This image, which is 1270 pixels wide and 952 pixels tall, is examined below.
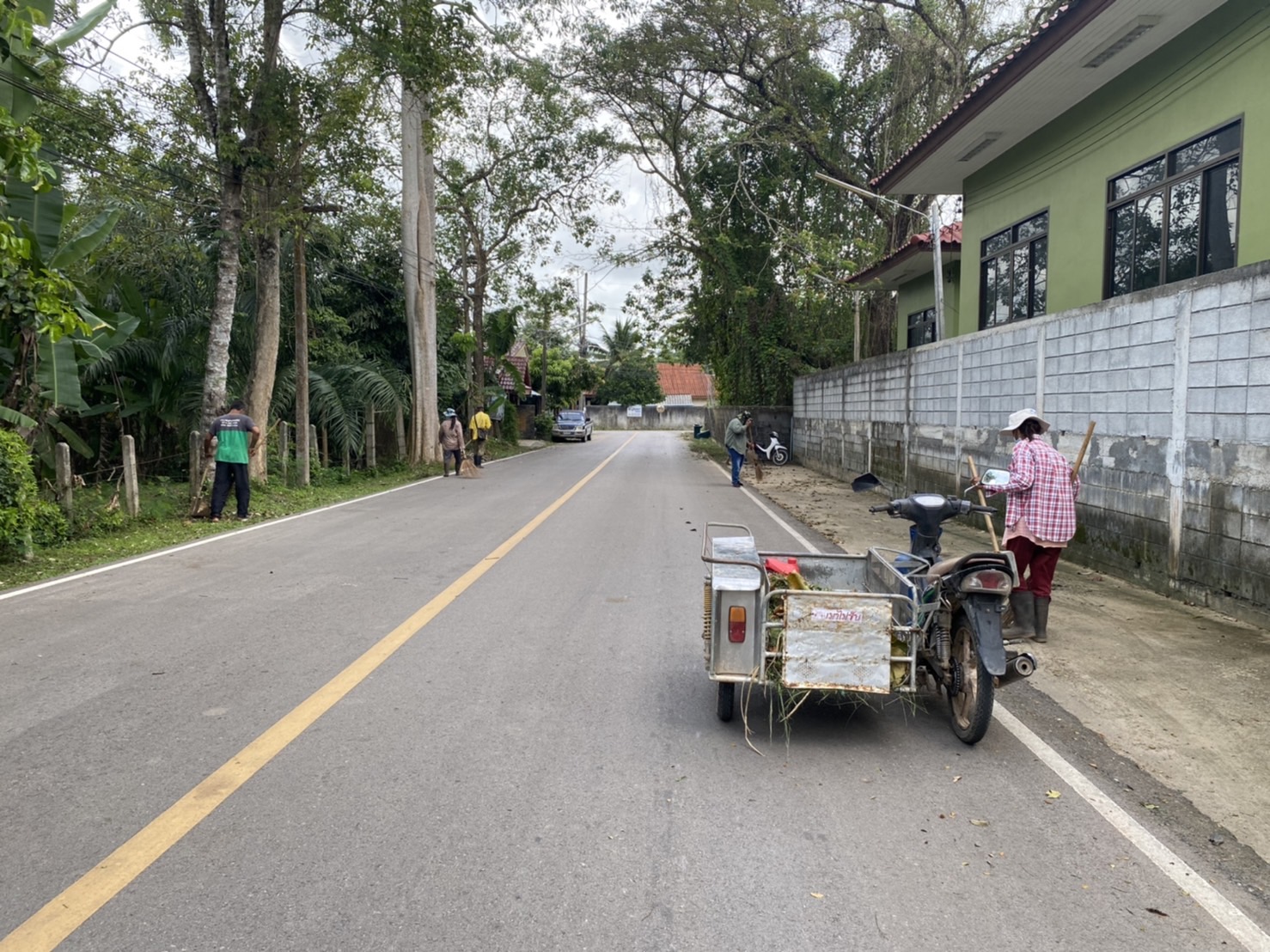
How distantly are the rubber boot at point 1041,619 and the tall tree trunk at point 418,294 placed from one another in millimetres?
19277

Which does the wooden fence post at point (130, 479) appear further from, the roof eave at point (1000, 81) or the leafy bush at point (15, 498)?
the roof eave at point (1000, 81)

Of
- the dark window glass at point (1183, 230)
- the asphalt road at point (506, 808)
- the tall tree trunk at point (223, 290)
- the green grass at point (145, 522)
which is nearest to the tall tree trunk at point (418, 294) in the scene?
the green grass at point (145, 522)

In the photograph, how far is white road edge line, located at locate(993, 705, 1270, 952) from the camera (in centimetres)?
298

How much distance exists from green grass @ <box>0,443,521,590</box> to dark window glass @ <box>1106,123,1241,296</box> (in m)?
12.2

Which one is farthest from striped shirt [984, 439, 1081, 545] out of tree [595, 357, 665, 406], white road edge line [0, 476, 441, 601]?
tree [595, 357, 665, 406]

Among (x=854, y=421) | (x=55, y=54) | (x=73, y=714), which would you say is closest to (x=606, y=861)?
(x=73, y=714)

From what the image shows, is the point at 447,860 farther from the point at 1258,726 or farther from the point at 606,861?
the point at 1258,726

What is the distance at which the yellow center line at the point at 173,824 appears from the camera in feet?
9.30

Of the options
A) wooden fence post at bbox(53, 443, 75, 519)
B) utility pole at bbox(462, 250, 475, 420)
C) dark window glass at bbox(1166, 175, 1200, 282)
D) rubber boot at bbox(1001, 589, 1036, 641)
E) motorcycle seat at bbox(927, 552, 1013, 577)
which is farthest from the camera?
utility pole at bbox(462, 250, 475, 420)

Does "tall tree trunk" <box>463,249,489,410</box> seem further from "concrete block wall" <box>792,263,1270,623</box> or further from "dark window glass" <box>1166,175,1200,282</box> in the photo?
"dark window glass" <box>1166,175,1200,282</box>

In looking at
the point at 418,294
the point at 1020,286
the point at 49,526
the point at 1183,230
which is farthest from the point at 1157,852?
the point at 418,294

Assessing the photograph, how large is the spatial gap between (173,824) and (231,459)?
10.0m

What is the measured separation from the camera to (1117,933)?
293 centimetres

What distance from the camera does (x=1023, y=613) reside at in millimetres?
6586
